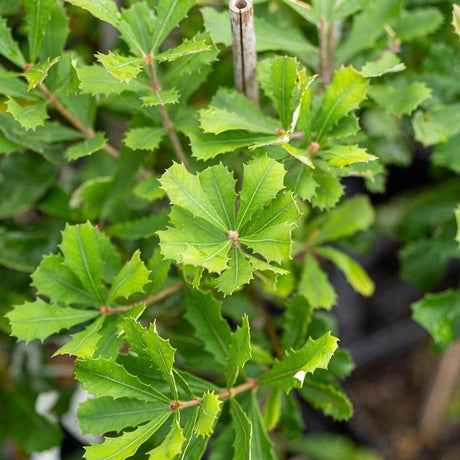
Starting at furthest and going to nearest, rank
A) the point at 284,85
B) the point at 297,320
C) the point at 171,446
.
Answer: the point at 297,320, the point at 284,85, the point at 171,446

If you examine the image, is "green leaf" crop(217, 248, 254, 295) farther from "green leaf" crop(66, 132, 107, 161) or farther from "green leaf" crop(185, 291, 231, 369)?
"green leaf" crop(66, 132, 107, 161)

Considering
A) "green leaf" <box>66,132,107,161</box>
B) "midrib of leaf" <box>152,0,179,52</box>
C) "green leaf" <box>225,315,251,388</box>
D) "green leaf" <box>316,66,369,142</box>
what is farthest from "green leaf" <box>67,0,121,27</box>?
"green leaf" <box>225,315,251,388</box>

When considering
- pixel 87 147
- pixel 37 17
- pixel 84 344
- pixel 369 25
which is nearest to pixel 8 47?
pixel 37 17

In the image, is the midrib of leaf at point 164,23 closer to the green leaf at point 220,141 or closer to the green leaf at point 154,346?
the green leaf at point 220,141

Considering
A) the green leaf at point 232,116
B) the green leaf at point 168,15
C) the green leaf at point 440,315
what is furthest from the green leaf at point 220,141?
the green leaf at point 440,315

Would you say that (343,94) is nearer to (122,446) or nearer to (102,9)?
(102,9)

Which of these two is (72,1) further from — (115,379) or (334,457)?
(334,457)
